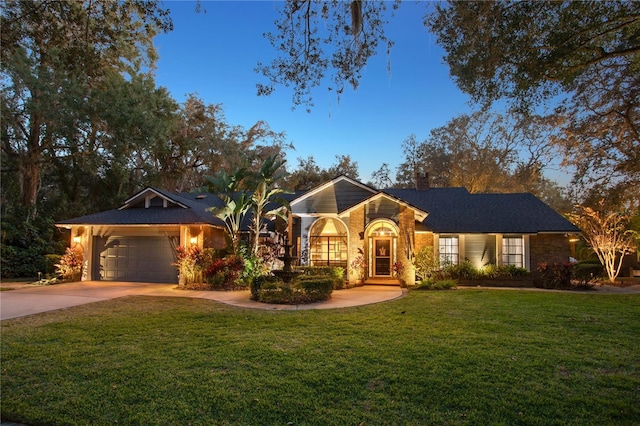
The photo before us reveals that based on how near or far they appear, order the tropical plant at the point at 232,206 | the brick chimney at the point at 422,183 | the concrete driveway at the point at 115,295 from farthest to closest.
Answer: the brick chimney at the point at 422,183
the tropical plant at the point at 232,206
the concrete driveway at the point at 115,295

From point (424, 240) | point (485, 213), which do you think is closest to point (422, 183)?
point (485, 213)

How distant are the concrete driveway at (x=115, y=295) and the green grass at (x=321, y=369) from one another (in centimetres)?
155

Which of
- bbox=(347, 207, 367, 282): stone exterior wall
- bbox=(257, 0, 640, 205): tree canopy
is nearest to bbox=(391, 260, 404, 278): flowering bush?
bbox=(347, 207, 367, 282): stone exterior wall

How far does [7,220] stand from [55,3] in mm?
18214

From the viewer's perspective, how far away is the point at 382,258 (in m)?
16.9

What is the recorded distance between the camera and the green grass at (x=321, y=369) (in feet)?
13.0

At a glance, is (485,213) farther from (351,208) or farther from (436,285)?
(351,208)

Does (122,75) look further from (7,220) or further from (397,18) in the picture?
(397,18)

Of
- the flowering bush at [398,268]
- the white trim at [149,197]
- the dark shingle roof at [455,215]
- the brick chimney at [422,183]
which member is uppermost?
the brick chimney at [422,183]

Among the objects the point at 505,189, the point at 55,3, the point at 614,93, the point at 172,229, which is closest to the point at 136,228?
the point at 172,229

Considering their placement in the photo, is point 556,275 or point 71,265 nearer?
point 556,275

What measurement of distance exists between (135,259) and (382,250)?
37.3 feet

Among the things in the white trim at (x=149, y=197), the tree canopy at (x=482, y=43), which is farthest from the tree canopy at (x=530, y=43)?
the white trim at (x=149, y=197)

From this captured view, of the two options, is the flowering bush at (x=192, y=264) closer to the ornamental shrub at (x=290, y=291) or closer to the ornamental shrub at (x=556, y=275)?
the ornamental shrub at (x=290, y=291)
